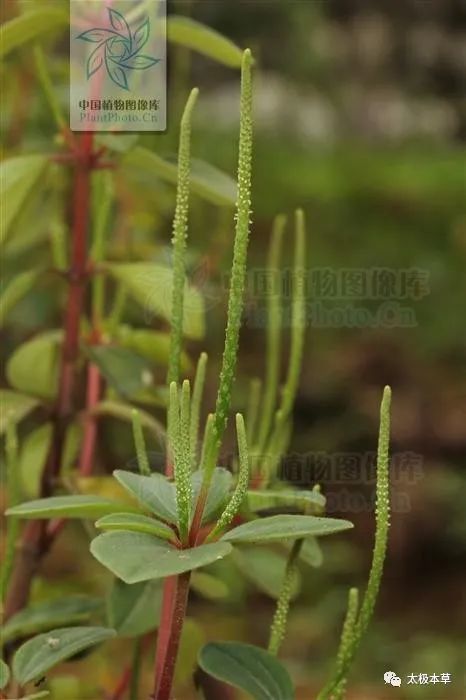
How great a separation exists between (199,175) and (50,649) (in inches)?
10.2

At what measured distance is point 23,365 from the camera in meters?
0.55

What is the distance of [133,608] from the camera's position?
1.52 feet

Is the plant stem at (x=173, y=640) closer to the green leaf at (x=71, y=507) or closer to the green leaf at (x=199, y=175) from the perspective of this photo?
the green leaf at (x=71, y=507)

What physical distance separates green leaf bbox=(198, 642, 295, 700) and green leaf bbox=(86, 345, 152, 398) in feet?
0.57

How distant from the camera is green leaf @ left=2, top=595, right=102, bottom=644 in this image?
46 cm

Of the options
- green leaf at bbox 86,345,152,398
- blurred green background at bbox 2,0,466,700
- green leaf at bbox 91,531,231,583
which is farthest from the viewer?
blurred green background at bbox 2,0,466,700

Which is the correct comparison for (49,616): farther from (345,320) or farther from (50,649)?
(345,320)

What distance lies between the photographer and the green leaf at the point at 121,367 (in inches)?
20.5

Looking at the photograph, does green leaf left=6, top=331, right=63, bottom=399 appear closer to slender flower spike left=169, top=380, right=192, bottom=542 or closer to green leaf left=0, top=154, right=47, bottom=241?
green leaf left=0, top=154, right=47, bottom=241

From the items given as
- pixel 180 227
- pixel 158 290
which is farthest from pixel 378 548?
pixel 158 290

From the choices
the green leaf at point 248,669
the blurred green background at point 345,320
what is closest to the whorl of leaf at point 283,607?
the green leaf at point 248,669

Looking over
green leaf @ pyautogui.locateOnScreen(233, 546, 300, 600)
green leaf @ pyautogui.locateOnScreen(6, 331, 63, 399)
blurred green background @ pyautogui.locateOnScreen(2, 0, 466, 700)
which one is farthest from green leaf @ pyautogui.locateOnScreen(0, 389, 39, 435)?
blurred green background @ pyautogui.locateOnScreen(2, 0, 466, 700)

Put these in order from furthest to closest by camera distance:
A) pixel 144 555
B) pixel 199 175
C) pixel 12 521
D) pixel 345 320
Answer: pixel 345 320
pixel 199 175
pixel 12 521
pixel 144 555

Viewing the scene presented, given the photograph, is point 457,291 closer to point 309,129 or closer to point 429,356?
point 429,356
